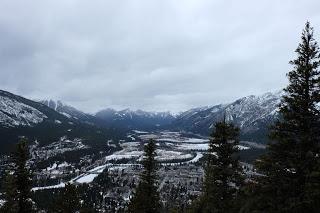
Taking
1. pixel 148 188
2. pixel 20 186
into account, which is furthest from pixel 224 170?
pixel 20 186

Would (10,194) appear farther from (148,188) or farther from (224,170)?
(224,170)

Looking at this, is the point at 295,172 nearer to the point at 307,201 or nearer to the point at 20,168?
the point at 307,201

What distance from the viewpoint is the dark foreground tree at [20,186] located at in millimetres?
48188

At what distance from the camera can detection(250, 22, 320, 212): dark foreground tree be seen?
27.5 metres

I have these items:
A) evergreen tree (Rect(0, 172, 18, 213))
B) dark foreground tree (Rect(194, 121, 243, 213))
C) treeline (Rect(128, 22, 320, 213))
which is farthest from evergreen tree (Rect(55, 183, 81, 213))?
treeline (Rect(128, 22, 320, 213))

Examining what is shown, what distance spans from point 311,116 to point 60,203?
46.3 m

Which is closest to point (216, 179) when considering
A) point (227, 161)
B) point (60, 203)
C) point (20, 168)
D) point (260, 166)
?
point (227, 161)

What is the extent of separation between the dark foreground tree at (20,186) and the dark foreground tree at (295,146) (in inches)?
1178

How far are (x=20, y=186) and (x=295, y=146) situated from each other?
33655 millimetres

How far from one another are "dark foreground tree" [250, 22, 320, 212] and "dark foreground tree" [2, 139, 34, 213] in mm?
29910

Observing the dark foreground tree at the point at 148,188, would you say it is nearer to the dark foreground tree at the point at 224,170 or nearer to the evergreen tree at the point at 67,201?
the evergreen tree at the point at 67,201

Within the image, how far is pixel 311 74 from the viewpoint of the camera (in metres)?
29.7

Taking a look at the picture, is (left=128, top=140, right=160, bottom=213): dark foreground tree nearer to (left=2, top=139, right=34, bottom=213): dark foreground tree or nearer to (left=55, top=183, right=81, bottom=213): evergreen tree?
(left=55, top=183, right=81, bottom=213): evergreen tree

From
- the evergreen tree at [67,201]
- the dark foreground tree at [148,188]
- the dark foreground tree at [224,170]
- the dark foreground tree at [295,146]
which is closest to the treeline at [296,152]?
the dark foreground tree at [295,146]
